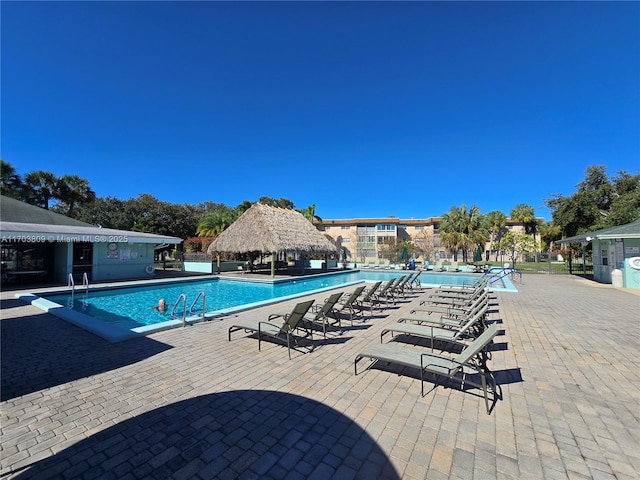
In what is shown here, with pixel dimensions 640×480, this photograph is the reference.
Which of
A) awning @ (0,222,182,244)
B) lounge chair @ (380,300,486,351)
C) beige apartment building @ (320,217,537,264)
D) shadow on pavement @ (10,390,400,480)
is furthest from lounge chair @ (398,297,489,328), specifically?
beige apartment building @ (320,217,537,264)

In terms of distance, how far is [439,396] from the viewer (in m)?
3.60

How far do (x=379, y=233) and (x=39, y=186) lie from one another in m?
42.5

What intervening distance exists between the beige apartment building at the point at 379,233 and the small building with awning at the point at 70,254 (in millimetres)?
32776

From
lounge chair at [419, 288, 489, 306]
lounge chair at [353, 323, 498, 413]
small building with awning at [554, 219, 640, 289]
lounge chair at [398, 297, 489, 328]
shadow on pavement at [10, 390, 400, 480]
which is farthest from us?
small building with awning at [554, 219, 640, 289]

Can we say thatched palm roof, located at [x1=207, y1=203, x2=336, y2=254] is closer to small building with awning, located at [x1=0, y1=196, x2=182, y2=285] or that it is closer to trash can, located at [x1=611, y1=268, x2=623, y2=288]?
small building with awning, located at [x1=0, y1=196, x2=182, y2=285]

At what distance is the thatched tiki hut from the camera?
19625 mm

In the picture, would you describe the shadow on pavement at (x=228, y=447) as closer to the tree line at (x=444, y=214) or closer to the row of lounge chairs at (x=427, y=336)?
the row of lounge chairs at (x=427, y=336)

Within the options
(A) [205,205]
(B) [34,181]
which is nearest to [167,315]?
(B) [34,181]

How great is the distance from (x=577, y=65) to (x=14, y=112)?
2984cm

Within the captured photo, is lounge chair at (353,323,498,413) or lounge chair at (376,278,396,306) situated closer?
lounge chair at (353,323,498,413)

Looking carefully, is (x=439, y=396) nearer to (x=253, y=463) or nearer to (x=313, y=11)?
(x=253, y=463)

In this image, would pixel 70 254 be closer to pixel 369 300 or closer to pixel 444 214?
pixel 369 300

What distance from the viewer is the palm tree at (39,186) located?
2511cm

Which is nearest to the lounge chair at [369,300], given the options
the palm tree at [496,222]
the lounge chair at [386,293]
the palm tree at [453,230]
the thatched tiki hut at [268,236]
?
the lounge chair at [386,293]
